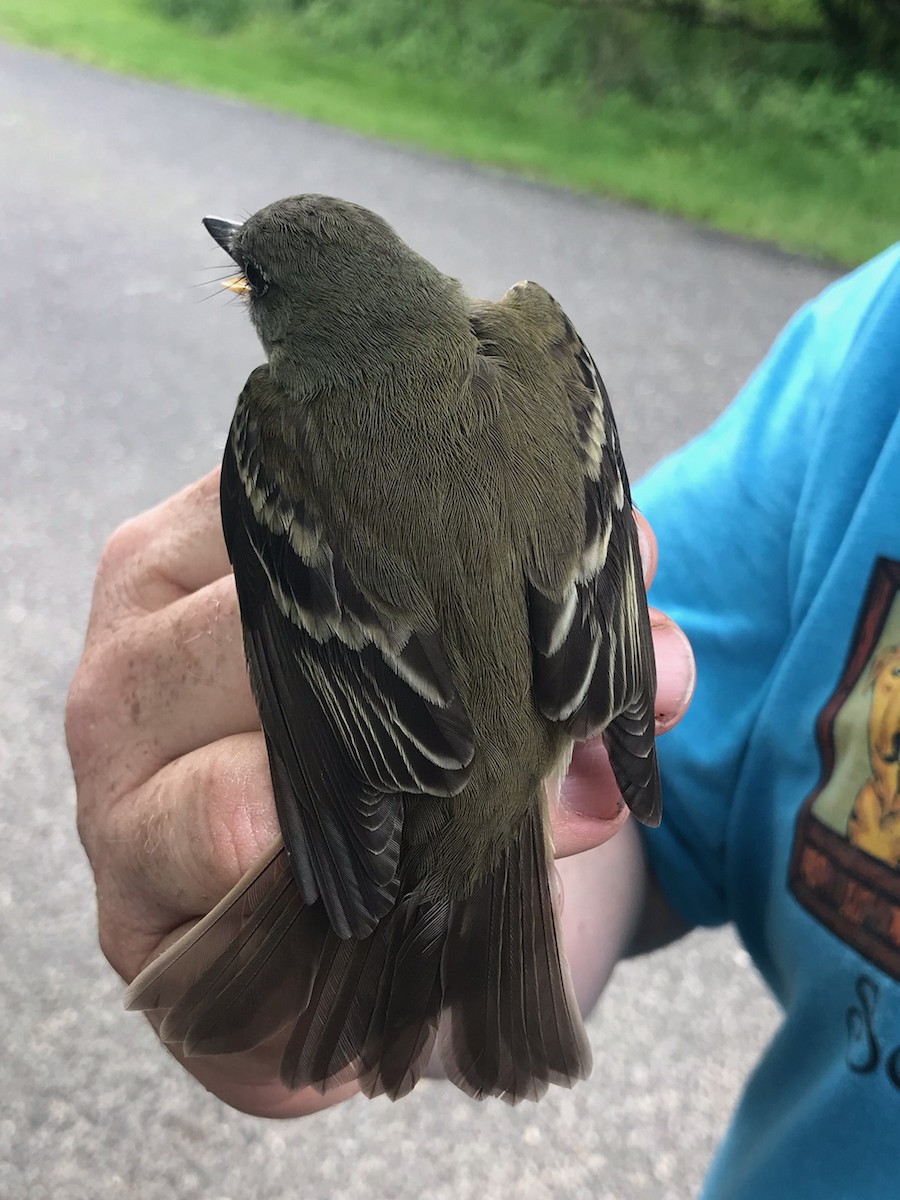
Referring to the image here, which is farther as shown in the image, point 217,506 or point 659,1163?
point 659,1163

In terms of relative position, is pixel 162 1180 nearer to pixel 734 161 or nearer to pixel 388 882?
pixel 388 882

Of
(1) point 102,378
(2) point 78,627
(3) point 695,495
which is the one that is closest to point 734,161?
(1) point 102,378

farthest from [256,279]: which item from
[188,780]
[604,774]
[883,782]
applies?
[883,782]

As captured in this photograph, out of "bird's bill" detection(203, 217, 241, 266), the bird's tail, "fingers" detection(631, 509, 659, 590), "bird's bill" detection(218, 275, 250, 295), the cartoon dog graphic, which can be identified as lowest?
the bird's tail

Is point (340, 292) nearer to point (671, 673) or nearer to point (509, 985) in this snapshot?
point (671, 673)

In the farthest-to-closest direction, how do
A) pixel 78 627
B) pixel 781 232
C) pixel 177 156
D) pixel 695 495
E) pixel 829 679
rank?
pixel 177 156 → pixel 781 232 → pixel 78 627 → pixel 695 495 → pixel 829 679

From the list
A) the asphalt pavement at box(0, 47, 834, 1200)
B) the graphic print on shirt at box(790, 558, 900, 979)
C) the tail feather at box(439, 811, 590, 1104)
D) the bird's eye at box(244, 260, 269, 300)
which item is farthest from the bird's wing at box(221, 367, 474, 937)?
the asphalt pavement at box(0, 47, 834, 1200)

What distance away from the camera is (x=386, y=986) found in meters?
1.22

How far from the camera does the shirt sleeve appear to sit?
1.58 meters

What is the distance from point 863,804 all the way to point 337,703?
24.7 inches

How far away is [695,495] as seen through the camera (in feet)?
5.43

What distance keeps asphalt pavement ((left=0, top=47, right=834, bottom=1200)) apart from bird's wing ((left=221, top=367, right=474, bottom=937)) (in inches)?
49.6

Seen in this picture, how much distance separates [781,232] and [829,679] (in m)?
4.54

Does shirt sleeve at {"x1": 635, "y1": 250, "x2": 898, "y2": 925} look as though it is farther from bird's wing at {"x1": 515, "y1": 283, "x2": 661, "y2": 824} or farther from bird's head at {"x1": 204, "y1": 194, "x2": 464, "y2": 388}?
bird's head at {"x1": 204, "y1": 194, "x2": 464, "y2": 388}
